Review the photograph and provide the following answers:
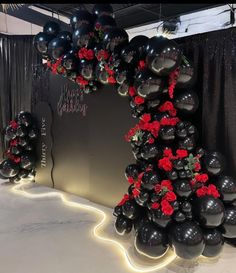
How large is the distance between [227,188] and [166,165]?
521 millimetres

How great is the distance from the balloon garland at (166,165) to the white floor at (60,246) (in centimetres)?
19

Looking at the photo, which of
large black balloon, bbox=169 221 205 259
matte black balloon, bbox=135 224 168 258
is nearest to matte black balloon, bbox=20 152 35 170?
matte black balloon, bbox=135 224 168 258

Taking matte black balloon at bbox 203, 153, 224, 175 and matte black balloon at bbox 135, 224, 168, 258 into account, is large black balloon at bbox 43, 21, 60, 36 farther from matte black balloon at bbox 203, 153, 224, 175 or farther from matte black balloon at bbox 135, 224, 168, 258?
matte black balloon at bbox 135, 224, 168, 258

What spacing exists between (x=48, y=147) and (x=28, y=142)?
1.08ft

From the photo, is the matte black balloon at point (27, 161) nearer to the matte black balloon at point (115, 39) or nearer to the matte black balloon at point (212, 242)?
the matte black balloon at point (115, 39)

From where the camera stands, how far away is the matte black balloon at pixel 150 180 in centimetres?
243

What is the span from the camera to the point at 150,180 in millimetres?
2438

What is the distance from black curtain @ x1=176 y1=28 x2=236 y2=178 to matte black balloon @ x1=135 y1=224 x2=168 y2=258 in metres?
0.86

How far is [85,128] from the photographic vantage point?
3820mm

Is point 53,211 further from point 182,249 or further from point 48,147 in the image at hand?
point 182,249

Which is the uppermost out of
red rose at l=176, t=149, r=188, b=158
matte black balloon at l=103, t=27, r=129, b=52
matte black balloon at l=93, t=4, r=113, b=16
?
matte black balloon at l=93, t=4, r=113, b=16

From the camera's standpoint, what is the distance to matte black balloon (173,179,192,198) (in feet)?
7.66

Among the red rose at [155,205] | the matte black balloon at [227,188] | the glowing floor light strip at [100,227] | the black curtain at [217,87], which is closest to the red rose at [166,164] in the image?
the red rose at [155,205]

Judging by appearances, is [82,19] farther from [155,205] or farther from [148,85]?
[155,205]
